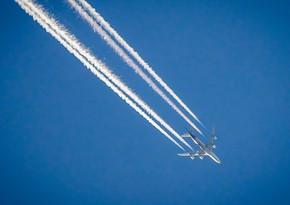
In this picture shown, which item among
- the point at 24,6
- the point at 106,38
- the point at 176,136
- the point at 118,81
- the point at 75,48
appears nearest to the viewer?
the point at 24,6

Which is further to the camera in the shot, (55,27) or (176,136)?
(176,136)

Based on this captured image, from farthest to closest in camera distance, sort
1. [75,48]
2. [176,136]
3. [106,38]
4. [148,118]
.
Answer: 1. [176,136]
2. [148,118]
3. [106,38]
4. [75,48]

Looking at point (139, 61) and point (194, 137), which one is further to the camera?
point (194, 137)

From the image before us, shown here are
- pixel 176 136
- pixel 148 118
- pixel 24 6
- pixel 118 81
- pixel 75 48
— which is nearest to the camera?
pixel 24 6

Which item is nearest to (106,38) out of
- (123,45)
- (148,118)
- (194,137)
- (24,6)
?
(123,45)

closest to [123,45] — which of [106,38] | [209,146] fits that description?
[106,38]

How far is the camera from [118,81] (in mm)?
19094

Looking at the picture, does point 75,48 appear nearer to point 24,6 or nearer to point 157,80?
point 24,6

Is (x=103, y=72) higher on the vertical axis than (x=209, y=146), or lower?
lower

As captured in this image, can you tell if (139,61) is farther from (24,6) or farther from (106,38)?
(24,6)

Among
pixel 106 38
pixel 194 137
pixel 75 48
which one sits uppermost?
pixel 194 137

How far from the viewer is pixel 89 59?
55.3 feet

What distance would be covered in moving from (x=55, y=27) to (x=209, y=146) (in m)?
25.2

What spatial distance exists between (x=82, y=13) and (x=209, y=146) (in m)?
24.2
